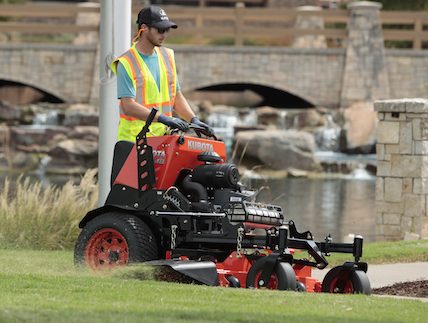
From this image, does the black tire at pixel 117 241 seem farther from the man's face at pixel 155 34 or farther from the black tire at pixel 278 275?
the man's face at pixel 155 34

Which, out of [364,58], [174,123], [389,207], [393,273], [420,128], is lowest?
[393,273]

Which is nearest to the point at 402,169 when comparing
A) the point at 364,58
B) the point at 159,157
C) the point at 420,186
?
the point at 420,186

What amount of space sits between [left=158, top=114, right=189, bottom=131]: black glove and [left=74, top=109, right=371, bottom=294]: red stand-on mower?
0.27ft

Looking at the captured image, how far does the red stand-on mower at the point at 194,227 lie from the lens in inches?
347

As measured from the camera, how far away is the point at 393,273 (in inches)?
452

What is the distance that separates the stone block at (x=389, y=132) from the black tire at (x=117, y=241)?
22.8ft

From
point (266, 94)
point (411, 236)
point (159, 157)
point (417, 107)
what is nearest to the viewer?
point (159, 157)

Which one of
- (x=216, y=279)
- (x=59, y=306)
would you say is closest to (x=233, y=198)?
(x=216, y=279)

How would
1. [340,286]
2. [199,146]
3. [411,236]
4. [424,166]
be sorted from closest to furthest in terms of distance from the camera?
1. [340,286]
2. [199,146]
3. [411,236]
4. [424,166]

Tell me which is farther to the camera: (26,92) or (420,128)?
(26,92)

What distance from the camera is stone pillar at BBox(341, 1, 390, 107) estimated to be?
45.6 meters

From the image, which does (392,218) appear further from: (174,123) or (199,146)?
(174,123)

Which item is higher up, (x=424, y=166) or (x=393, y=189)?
(x=424, y=166)

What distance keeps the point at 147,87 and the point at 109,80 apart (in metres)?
3.11
